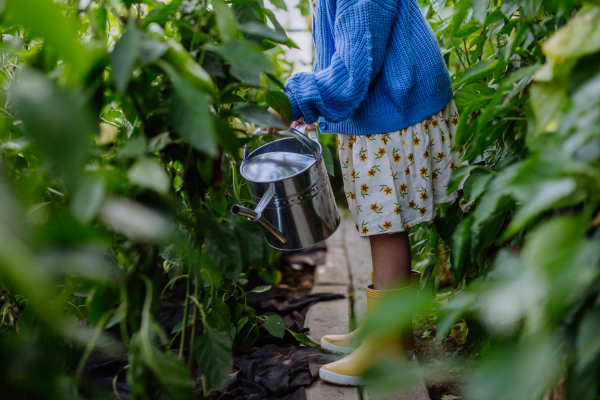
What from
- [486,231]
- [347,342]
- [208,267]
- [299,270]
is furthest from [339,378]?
[299,270]

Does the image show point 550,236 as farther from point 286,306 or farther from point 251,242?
point 286,306

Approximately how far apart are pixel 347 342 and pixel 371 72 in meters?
0.74

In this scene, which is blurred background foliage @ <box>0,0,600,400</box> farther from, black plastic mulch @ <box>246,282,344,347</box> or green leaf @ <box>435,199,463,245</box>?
black plastic mulch @ <box>246,282,344,347</box>

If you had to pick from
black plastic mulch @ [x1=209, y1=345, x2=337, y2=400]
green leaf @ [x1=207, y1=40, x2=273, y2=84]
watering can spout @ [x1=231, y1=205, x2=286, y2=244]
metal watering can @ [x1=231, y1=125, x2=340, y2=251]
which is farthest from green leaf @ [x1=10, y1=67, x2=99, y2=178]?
black plastic mulch @ [x1=209, y1=345, x2=337, y2=400]

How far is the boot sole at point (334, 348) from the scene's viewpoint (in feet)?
4.33

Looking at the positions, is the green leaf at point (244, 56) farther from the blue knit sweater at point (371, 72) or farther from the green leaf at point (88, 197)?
the blue knit sweater at point (371, 72)

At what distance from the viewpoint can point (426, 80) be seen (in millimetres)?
1177

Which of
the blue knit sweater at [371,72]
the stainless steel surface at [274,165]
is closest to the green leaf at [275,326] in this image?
the stainless steel surface at [274,165]

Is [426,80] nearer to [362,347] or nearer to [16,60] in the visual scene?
[362,347]

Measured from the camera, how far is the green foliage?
1.47 feet

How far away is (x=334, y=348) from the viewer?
52.7 inches

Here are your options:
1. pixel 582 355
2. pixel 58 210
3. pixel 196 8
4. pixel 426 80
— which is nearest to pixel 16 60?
pixel 58 210

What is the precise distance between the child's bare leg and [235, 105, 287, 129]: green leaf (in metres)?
0.60

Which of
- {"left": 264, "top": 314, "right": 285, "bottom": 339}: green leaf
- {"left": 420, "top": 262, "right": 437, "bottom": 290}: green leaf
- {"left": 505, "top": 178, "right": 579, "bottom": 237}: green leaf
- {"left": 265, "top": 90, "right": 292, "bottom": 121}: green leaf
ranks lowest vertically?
{"left": 264, "top": 314, "right": 285, "bottom": 339}: green leaf
